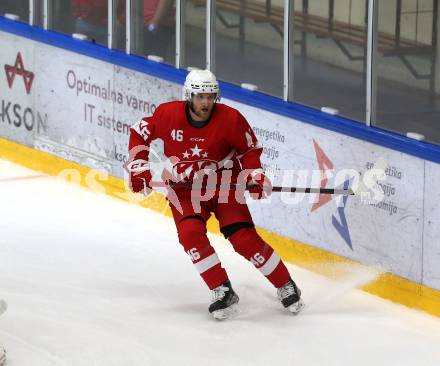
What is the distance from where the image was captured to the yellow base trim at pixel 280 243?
773 cm

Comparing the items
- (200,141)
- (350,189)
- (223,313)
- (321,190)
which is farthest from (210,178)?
(350,189)

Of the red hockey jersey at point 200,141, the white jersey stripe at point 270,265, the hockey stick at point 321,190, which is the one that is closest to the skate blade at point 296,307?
the white jersey stripe at point 270,265

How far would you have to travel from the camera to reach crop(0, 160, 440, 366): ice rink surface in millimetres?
6973

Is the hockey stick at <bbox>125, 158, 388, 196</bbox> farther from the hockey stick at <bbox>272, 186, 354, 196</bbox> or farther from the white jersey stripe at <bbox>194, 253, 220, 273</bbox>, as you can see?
the white jersey stripe at <bbox>194, 253, 220, 273</bbox>

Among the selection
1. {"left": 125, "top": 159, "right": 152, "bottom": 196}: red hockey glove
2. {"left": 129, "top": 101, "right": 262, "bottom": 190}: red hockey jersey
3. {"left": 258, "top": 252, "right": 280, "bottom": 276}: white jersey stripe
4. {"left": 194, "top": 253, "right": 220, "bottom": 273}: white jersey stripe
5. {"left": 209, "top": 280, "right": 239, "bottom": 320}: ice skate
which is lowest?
{"left": 209, "top": 280, "right": 239, "bottom": 320}: ice skate

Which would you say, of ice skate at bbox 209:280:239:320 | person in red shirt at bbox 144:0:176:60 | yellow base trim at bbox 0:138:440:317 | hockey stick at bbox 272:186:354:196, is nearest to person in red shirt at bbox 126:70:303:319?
ice skate at bbox 209:280:239:320

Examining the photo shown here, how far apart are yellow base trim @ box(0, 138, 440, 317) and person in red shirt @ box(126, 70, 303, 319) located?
537 mm

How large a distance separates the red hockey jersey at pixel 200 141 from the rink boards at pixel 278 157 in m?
0.75

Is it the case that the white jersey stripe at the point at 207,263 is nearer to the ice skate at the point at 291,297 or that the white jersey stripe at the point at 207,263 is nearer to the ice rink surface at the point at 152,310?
the ice rink surface at the point at 152,310

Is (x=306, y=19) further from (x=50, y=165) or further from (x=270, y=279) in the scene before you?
(x=50, y=165)

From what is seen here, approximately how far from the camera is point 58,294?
7.93m

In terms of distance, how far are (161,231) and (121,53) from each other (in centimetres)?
135

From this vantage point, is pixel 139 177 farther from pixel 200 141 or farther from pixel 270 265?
pixel 270 265

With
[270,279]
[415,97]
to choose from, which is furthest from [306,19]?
[270,279]
